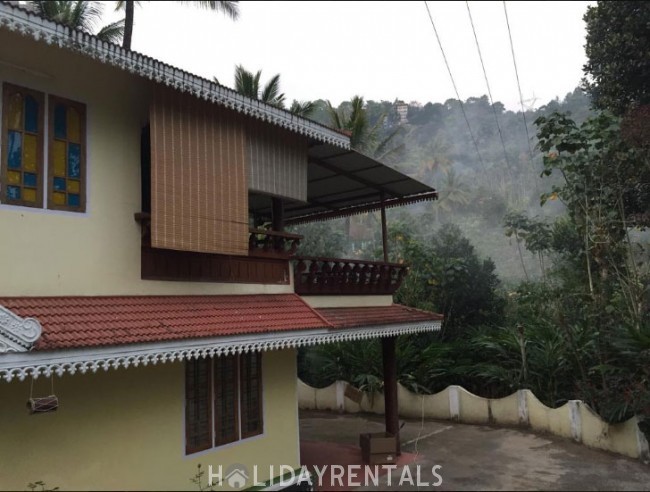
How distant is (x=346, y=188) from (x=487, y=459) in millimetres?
5319

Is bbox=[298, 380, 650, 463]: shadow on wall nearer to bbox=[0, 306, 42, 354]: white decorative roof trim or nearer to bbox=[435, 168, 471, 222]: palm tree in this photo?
bbox=[0, 306, 42, 354]: white decorative roof trim

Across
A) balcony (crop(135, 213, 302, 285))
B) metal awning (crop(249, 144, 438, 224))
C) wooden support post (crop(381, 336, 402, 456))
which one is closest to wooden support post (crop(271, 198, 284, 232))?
balcony (crop(135, 213, 302, 285))

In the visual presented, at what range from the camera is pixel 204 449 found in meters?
6.09

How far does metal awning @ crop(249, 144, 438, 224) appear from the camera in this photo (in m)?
8.33

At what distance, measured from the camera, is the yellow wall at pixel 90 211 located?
477 cm

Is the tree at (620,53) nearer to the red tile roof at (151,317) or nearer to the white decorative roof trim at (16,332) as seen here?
the red tile roof at (151,317)

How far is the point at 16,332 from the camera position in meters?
3.74

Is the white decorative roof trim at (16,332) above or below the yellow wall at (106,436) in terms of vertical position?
above

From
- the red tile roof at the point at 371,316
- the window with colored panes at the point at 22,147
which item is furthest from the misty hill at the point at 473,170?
the window with colored panes at the point at 22,147

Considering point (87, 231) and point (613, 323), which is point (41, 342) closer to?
point (87, 231)

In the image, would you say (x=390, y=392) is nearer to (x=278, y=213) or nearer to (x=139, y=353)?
(x=278, y=213)

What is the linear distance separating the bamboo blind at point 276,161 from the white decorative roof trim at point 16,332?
357cm

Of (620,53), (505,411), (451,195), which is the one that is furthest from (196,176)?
(451,195)

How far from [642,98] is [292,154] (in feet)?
29.0
